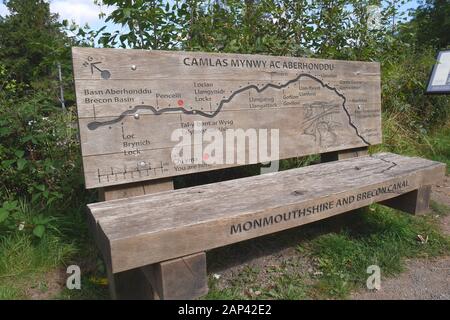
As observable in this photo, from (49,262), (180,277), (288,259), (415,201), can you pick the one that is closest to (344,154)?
(415,201)

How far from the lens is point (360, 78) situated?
3.06 metres

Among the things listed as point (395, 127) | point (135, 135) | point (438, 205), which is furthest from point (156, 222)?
point (395, 127)

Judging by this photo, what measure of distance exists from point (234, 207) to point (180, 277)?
0.43m

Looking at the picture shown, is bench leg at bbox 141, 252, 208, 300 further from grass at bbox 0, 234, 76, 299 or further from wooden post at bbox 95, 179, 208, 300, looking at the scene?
grass at bbox 0, 234, 76, 299

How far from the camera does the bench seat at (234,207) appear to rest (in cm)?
145

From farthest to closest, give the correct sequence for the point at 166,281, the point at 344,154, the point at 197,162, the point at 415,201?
1. the point at 344,154
2. the point at 415,201
3. the point at 197,162
4. the point at 166,281

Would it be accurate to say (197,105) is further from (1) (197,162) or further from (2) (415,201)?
(2) (415,201)

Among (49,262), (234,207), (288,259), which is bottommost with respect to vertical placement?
(288,259)

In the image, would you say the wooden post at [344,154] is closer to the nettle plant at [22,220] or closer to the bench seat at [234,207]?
the bench seat at [234,207]

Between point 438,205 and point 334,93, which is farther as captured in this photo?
point 438,205

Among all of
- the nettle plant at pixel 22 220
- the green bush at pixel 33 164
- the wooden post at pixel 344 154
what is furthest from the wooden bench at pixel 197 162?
the green bush at pixel 33 164

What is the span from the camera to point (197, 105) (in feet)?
7.22

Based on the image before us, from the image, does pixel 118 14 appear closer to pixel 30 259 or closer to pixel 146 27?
pixel 146 27
